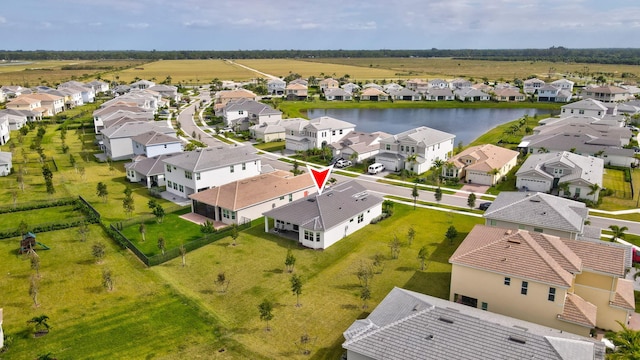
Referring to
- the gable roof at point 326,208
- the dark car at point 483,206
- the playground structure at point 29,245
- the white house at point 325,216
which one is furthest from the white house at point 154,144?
the dark car at point 483,206

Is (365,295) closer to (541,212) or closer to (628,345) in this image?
(628,345)

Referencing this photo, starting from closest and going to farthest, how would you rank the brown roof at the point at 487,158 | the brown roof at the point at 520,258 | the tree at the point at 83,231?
the brown roof at the point at 520,258 → the tree at the point at 83,231 → the brown roof at the point at 487,158

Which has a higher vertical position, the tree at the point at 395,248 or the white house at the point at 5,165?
the white house at the point at 5,165

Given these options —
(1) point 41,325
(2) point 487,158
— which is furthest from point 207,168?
(2) point 487,158

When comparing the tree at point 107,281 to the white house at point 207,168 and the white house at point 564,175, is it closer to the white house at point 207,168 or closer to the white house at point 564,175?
the white house at point 207,168

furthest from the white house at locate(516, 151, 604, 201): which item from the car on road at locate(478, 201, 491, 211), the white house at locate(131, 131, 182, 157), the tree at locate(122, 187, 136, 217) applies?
the white house at locate(131, 131, 182, 157)

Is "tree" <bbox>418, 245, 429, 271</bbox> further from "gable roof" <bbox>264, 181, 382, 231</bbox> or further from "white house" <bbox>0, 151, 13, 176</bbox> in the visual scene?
"white house" <bbox>0, 151, 13, 176</bbox>

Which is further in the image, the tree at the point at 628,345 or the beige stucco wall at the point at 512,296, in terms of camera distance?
the beige stucco wall at the point at 512,296
